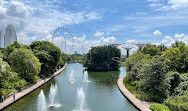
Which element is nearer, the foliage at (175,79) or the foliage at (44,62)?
the foliage at (175,79)

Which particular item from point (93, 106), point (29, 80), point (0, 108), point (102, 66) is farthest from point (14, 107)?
point (102, 66)

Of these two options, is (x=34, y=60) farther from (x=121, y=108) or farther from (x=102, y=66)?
(x=102, y=66)

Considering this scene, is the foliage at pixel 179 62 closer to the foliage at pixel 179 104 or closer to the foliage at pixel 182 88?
the foliage at pixel 182 88

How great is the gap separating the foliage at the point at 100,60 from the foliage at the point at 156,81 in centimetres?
3483

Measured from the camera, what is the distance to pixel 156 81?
1850 centimetres

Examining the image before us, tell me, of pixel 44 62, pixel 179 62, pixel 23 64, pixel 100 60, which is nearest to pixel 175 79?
pixel 179 62

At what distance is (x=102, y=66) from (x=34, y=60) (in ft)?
102

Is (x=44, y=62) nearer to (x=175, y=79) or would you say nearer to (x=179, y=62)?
(x=175, y=79)

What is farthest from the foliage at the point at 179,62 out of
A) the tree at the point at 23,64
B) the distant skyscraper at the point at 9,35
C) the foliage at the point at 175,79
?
the distant skyscraper at the point at 9,35

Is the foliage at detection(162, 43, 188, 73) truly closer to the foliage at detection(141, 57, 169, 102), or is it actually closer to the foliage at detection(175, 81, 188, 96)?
the foliage at detection(175, 81, 188, 96)

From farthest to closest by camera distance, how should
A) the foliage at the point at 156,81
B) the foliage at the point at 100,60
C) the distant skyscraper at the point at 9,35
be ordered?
the distant skyscraper at the point at 9,35
the foliage at the point at 100,60
the foliage at the point at 156,81

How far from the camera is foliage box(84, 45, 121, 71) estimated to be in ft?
179

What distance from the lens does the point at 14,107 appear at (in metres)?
15.9

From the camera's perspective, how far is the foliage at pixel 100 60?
5459 cm
